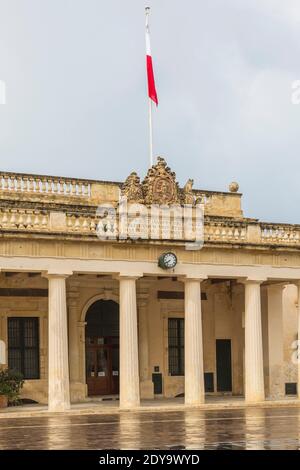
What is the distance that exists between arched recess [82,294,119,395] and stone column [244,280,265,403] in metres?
5.15

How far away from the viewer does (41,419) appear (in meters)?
27.1

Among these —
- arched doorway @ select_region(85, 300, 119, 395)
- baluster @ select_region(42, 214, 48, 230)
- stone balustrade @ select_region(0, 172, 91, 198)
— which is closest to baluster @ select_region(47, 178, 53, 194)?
stone balustrade @ select_region(0, 172, 91, 198)

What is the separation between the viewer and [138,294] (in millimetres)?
35750

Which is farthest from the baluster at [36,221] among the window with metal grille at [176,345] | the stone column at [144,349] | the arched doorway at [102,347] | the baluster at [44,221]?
the window with metal grille at [176,345]

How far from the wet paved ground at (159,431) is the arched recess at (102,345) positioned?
663 cm

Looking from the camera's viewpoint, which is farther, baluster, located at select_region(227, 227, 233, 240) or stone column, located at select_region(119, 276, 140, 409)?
baluster, located at select_region(227, 227, 233, 240)

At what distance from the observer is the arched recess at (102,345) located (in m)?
35.4

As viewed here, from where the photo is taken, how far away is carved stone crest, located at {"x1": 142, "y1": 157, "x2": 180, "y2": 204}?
3303 cm

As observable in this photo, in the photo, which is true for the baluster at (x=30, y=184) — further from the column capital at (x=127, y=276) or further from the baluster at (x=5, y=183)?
the column capital at (x=127, y=276)

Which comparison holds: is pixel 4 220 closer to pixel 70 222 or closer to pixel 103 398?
pixel 70 222

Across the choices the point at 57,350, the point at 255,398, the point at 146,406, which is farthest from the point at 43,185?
the point at 255,398

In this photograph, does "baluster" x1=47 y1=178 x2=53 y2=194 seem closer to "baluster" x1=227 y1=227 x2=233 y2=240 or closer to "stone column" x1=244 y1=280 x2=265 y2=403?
"baluster" x1=227 y1=227 x2=233 y2=240
